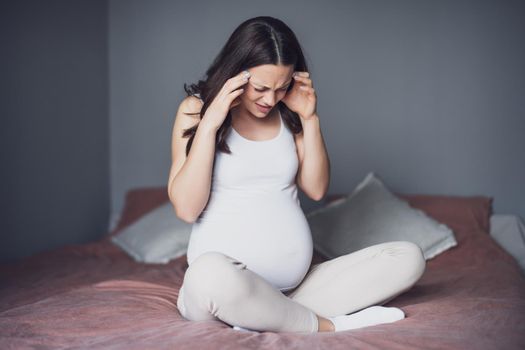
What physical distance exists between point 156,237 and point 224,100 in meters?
1.46

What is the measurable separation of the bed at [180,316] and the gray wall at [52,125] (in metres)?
0.46

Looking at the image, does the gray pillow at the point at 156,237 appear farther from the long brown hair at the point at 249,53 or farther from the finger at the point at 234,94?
the finger at the point at 234,94

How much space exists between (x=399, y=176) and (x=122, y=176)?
1.79 metres

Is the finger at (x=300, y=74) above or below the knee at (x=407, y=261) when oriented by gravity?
above

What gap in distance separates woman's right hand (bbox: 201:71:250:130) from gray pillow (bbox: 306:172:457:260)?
122 cm

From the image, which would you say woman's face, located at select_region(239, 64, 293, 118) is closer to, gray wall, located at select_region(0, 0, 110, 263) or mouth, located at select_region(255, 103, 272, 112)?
mouth, located at select_region(255, 103, 272, 112)

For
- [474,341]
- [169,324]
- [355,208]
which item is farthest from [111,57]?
[474,341]

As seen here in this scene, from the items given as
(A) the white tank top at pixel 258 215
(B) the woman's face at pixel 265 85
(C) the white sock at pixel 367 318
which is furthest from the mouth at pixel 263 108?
(C) the white sock at pixel 367 318

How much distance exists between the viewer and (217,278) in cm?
148

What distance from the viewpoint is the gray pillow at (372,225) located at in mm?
2803

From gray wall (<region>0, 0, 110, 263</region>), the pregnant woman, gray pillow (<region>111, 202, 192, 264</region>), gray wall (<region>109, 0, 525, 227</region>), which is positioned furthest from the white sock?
gray wall (<region>0, 0, 110, 263</region>)

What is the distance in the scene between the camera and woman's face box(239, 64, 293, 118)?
180cm

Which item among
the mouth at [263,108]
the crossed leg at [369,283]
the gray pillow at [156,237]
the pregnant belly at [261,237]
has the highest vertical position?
the mouth at [263,108]

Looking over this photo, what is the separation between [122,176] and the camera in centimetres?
404
